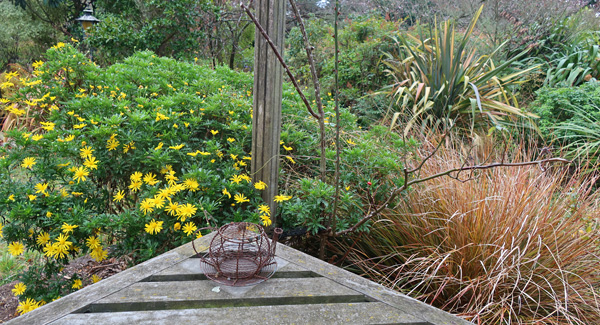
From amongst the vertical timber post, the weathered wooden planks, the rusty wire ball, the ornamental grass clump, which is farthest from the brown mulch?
the ornamental grass clump

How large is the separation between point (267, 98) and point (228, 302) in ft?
3.74

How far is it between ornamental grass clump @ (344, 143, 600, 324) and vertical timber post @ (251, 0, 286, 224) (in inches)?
28.1

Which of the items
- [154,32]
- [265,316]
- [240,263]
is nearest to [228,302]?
[265,316]

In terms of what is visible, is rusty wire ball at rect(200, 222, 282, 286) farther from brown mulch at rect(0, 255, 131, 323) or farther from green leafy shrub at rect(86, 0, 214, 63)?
green leafy shrub at rect(86, 0, 214, 63)

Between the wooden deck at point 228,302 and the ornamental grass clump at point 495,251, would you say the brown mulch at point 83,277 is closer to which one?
the wooden deck at point 228,302

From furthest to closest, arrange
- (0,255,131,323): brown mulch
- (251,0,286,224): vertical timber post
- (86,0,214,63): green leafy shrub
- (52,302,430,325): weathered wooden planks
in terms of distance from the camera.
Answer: (86,0,214,63): green leafy shrub → (0,255,131,323): brown mulch → (251,0,286,224): vertical timber post → (52,302,430,325): weathered wooden planks

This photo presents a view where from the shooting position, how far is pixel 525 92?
225 inches

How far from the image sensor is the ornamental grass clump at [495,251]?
76.7 inches

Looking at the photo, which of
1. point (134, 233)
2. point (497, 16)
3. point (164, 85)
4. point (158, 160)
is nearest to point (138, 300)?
point (134, 233)

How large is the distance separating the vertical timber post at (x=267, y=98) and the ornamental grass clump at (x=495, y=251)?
2.34ft

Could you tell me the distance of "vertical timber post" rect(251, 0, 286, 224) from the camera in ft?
6.63

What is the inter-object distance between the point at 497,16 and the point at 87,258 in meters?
6.81

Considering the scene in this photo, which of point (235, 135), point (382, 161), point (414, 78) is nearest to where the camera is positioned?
point (382, 161)

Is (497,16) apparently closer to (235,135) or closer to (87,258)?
(235,135)
